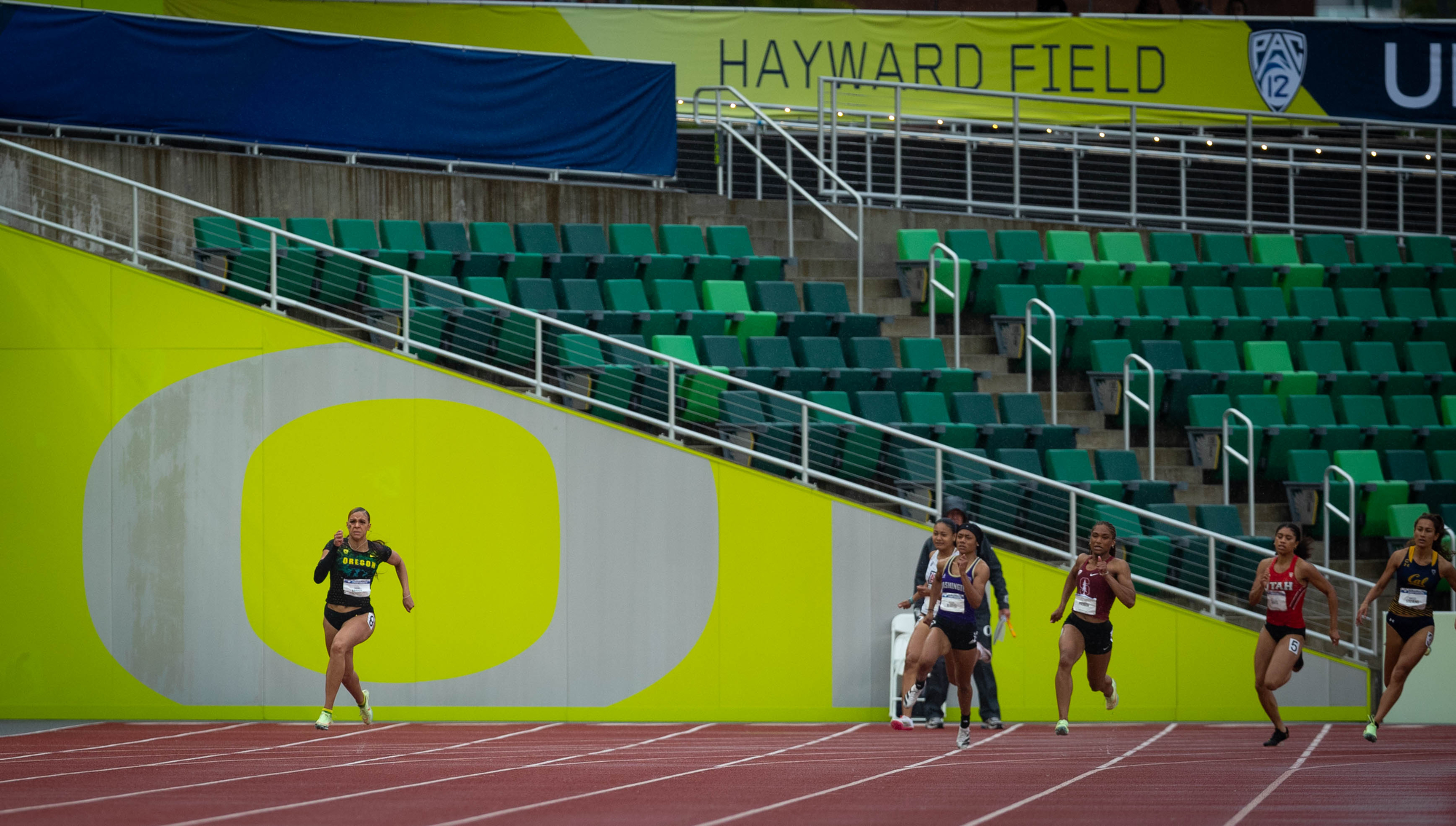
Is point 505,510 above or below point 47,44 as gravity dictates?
below

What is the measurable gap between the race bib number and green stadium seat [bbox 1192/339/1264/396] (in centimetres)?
478

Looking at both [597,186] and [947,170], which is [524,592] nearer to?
[597,186]

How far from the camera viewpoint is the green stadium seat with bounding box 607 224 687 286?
53.8 feet

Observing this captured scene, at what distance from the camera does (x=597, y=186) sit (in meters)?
17.7

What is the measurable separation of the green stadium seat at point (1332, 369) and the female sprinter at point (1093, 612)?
599 cm

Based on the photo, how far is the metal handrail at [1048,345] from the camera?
15844 millimetres

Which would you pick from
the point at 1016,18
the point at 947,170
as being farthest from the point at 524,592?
the point at 1016,18

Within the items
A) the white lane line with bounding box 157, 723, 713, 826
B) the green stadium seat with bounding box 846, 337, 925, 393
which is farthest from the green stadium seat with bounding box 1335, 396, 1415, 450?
the white lane line with bounding box 157, 723, 713, 826

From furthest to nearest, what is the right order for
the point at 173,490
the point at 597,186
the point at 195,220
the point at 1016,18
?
the point at 1016,18
the point at 597,186
the point at 195,220
the point at 173,490

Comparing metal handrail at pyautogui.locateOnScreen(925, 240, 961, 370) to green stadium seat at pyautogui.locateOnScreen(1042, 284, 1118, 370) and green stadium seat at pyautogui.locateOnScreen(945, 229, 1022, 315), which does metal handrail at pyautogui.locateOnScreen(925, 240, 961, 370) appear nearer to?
green stadium seat at pyautogui.locateOnScreen(945, 229, 1022, 315)

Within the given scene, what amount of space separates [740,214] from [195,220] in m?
5.99

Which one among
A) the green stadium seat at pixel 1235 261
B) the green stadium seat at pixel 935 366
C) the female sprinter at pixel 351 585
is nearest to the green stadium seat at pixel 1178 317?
the green stadium seat at pixel 1235 261

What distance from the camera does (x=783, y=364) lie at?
15.3 m

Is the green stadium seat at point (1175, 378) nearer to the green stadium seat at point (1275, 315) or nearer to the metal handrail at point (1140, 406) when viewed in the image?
the metal handrail at point (1140, 406)
